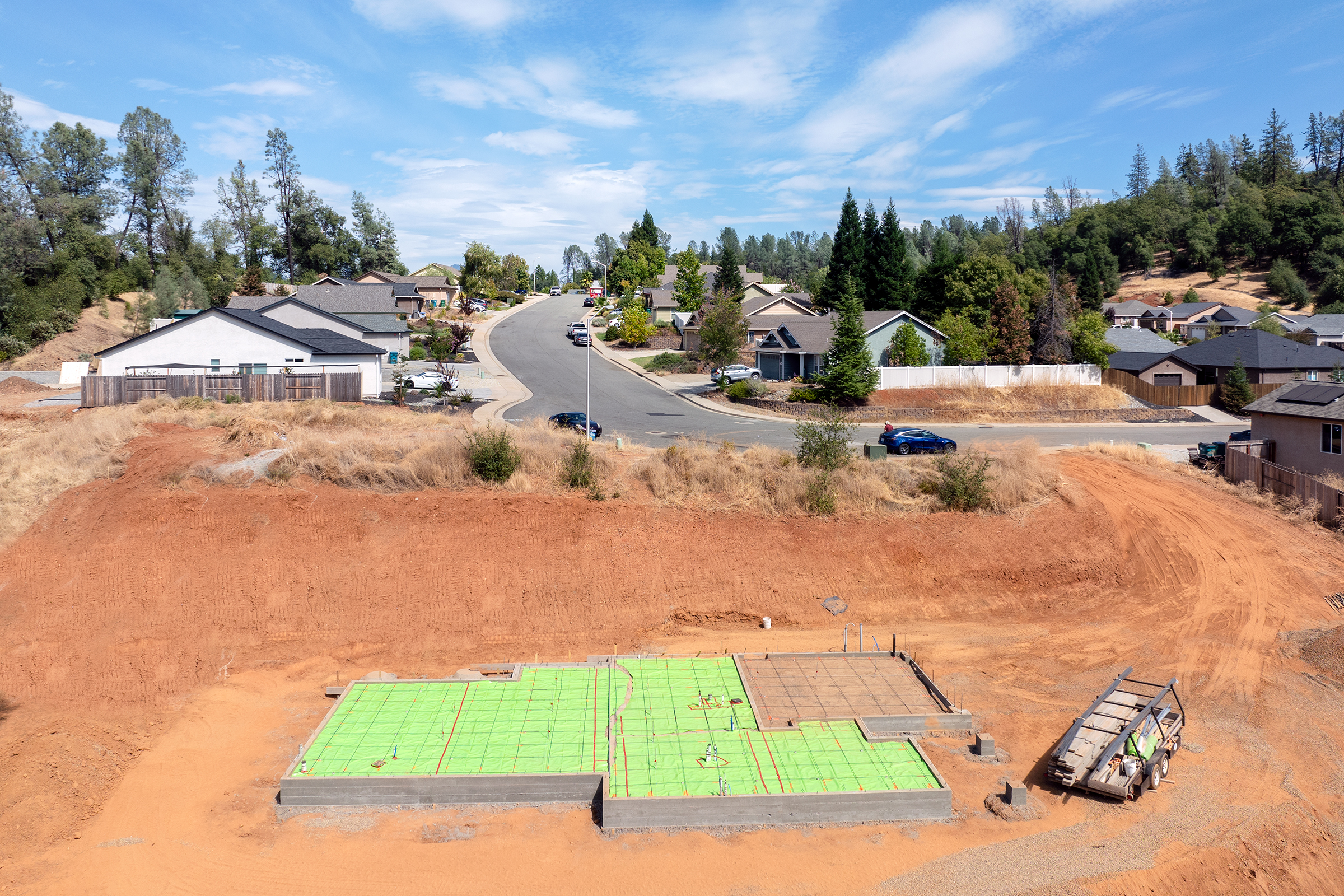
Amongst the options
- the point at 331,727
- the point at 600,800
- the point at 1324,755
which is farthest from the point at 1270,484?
the point at 331,727

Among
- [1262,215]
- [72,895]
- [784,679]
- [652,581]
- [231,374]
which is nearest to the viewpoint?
[72,895]

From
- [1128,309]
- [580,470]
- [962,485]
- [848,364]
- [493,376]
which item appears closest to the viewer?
[580,470]

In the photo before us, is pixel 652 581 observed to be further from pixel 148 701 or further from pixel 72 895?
pixel 72 895

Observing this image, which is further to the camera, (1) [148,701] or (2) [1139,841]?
(1) [148,701]

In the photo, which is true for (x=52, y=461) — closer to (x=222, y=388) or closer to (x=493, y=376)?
(x=222, y=388)

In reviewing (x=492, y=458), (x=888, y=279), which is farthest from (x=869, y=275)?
(x=492, y=458)

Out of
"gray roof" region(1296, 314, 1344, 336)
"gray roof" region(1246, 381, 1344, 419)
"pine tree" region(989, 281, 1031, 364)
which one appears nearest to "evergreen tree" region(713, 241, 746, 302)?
"pine tree" region(989, 281, 1031, 364)
